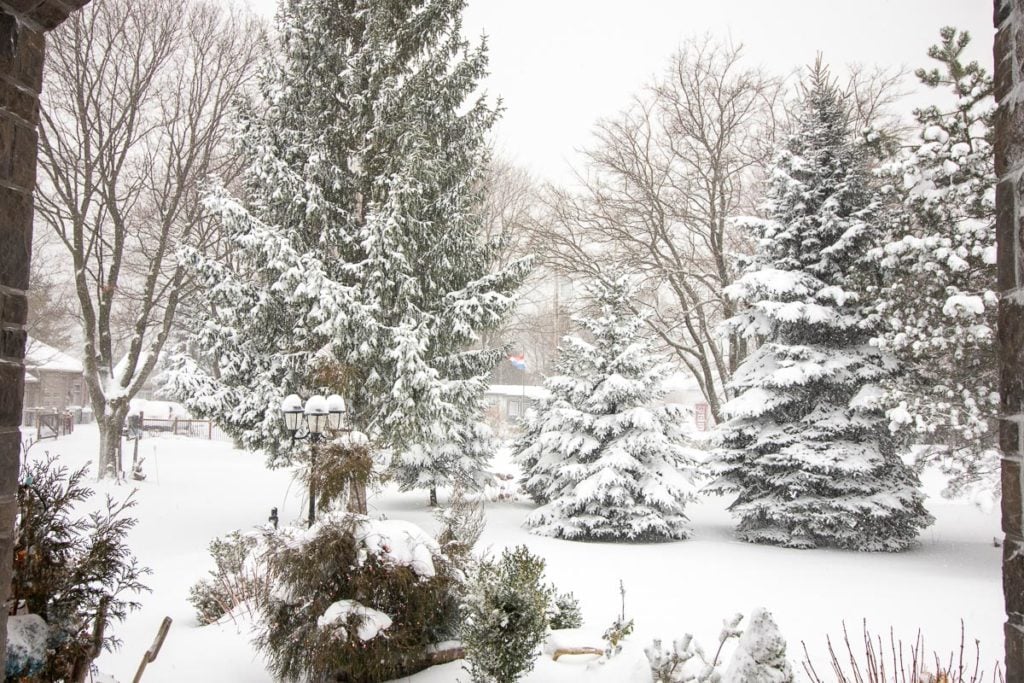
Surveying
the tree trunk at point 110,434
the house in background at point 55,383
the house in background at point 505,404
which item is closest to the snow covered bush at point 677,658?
A: the tree trunk at point 110,434

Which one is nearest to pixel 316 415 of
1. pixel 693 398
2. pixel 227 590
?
pixel 227 590

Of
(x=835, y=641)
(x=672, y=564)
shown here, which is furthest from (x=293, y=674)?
(x=672, y=564)

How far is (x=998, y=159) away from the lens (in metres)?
2.11

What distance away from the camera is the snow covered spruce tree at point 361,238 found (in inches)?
425

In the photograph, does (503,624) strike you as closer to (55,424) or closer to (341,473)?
(341,473)

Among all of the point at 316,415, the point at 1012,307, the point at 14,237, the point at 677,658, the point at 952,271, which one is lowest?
the point at 677,658

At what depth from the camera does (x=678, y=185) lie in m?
17.7

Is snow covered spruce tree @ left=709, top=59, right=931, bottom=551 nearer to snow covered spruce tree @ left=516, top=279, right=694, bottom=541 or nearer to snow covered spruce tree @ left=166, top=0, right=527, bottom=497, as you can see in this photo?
snow covered spruce tree @ left=516, top=279, right=694, bottom=541

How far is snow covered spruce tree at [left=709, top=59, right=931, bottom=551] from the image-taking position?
10500 mm

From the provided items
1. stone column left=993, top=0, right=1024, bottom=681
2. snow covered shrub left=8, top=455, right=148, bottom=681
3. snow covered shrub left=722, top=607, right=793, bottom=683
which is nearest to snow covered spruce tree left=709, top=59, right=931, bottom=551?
snow covered shrub left=722, top=607, right=793, bottom=683

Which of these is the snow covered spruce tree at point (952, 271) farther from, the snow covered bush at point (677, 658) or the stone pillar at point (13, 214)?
the stone pillar at point (13, 214)

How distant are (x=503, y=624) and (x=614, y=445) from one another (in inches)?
300

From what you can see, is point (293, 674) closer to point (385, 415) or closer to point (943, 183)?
point (385, 415)

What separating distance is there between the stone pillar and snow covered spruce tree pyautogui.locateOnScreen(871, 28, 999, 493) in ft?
29.4
